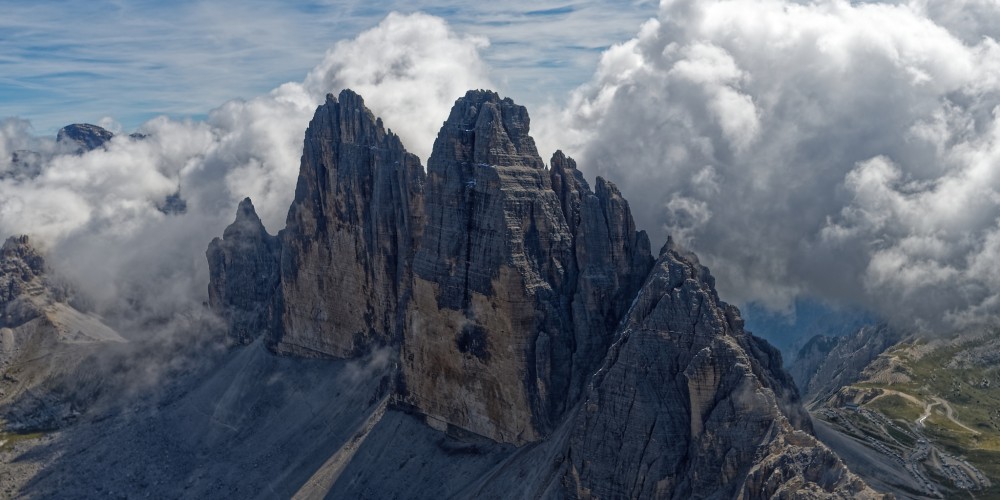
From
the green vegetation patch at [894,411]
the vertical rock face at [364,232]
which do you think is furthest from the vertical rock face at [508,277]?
the green vegetation patch at [894,411]

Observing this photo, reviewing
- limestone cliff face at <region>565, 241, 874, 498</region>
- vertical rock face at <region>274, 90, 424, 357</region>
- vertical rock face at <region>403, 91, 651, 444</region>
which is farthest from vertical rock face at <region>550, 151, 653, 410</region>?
vertical rock face at <region>274, 90, 424, 357</region>

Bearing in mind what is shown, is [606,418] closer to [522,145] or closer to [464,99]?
[522,145]

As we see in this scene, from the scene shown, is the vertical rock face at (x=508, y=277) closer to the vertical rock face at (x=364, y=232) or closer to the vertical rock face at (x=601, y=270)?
the vertical rock face at (x=601, y=270)

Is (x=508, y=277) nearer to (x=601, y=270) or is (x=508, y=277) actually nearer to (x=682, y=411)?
(x=601, y=270)

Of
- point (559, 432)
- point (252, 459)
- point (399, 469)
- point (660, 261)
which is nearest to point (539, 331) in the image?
point (559, 432)

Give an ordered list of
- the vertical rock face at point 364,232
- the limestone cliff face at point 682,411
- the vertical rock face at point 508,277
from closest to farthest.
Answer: the limestone cliff face at point 682,411
the vertical rock face at point 508,277
the vertical rock face at point 364,232

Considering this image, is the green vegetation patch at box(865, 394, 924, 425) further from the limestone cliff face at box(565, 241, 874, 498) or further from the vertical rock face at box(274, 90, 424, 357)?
the vertical rock face at box(274, 90, 424, 357)
